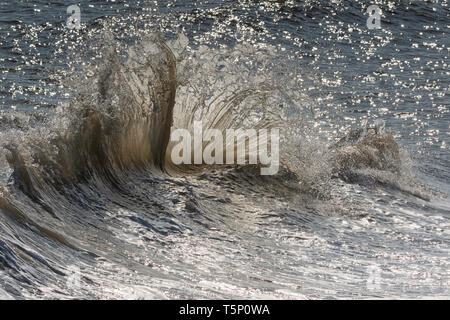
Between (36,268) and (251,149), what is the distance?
4.33m

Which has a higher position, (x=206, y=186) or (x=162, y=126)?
(x=162, y=126)

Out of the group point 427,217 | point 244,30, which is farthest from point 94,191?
point 244,30

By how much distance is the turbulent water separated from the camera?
16.4 ft

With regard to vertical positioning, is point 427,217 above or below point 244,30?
below

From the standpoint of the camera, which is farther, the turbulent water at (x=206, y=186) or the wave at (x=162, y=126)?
the wave at (x=162, y=126)

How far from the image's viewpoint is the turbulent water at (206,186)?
16.4 feet

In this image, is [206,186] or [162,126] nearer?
[206,186]

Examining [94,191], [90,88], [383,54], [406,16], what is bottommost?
[94,191]

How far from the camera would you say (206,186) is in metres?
7.62

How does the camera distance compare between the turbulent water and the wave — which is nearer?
the turbulent water
